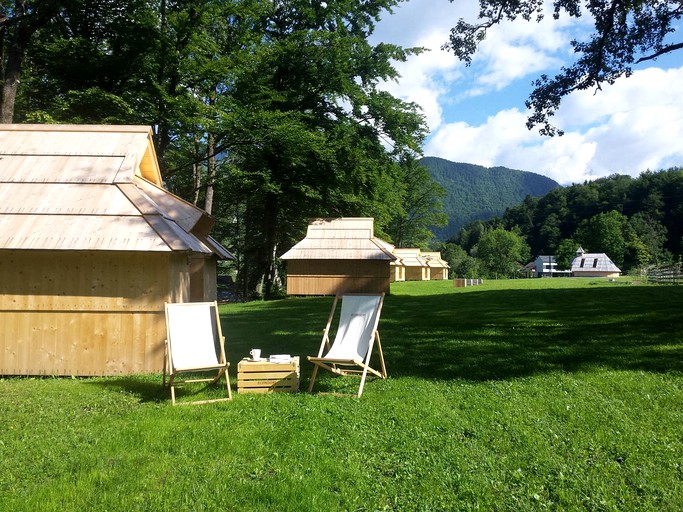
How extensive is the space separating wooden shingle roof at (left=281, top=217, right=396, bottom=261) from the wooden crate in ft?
59.3

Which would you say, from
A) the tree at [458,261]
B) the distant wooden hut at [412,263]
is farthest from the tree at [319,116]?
the tree at [458,261]

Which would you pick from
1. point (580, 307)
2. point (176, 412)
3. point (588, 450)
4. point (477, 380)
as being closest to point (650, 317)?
point (580, 307)

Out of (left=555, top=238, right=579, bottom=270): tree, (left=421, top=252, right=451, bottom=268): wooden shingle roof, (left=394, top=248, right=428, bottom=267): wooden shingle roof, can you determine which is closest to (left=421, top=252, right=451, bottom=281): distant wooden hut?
(left=421, top=252, right=451, bottom=268): wooden shingle roof

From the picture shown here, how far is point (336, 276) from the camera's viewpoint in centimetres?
2609

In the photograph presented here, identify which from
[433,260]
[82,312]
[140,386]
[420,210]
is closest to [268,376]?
[140,386]

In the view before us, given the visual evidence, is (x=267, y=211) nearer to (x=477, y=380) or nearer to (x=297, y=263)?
(x=297, y=263)

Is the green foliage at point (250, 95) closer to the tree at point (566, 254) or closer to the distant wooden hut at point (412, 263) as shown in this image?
the distant wooden hut at point (412, 263)

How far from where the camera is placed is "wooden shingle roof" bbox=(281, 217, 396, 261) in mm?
25547

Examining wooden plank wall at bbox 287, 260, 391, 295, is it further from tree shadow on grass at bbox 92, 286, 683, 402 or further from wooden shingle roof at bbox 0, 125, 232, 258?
wooden shingle roof at bbox 0, 125, 232, 258

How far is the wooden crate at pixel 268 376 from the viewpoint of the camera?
23.4ft

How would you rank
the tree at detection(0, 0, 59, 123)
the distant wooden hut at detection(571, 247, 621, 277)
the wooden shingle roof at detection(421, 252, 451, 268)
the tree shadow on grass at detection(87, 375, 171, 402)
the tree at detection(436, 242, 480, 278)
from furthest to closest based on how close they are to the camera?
the distant wooden hut at detection(571, 247, 621, 277) < the tree at detection(436, 242, 480, 278) < the wooden shingle roof at detection(421, 252, 451, 268) < the tree at detection(0, 0, 59, 123) < the tree shadow on grass at detection(87, 375, 171, 402)

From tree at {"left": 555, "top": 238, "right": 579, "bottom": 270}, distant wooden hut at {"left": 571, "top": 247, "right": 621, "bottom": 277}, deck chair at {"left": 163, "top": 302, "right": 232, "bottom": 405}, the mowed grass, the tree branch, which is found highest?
the tree branch

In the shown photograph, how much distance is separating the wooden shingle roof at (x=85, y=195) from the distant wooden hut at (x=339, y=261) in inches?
587

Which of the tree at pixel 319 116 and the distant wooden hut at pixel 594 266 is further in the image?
the distant wooden hut at pixel 594 266
